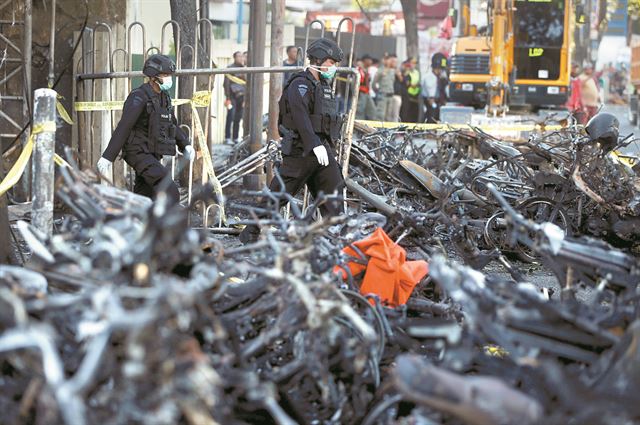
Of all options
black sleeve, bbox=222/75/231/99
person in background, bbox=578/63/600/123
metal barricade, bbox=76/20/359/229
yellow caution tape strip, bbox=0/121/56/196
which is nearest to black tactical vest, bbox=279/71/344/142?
metal barricade, bbox=76/20/359/229

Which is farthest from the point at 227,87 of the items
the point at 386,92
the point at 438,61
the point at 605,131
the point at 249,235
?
the point at 249,235

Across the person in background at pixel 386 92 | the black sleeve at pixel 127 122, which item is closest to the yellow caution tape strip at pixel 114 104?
the black sleeve at pixel 127 122

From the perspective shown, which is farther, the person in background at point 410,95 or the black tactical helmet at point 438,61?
the black tactical helmet at point 438,61

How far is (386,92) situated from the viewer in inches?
1053

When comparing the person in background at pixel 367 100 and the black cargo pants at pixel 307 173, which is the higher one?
the person in background at pixel 367 100

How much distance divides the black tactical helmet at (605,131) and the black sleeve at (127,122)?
409 centimetres

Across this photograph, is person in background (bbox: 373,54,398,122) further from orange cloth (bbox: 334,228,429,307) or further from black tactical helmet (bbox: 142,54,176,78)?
orange cloth (bbox: 334,228,429,307)

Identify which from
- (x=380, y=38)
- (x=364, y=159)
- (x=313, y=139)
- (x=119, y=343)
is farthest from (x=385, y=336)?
(x=380, y=38)

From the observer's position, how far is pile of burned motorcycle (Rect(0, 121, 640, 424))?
318 centimetres

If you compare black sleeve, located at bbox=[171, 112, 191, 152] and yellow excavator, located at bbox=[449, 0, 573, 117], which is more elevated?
yellow excavator, located at bbox=[449, 0, 573, 117]

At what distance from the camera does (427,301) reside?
605 cm

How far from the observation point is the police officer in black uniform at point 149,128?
9.03m

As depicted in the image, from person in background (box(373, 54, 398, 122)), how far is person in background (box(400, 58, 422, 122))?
66 cm

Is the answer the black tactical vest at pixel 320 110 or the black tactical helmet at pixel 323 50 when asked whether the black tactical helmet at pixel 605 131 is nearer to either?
the black tactical vest at pixel 320 110
